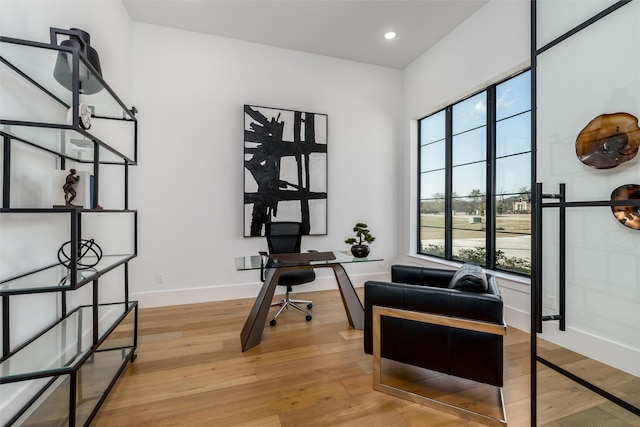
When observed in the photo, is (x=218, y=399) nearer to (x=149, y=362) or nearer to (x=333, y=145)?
(x=149, y=362)

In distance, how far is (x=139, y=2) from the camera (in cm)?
319

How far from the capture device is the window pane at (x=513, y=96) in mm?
2980

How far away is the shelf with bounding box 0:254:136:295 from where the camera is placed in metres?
1.35

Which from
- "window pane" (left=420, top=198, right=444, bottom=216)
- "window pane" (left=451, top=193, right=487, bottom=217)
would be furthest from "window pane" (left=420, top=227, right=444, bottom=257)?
"window pane" (left=451, top=193, right=487, bottom=217)

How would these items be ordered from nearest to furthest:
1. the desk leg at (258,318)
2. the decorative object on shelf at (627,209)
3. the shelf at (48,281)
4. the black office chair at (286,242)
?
the decorative object on shelf at (627,209)
the shelf at (48,281)
the desk leg at (258,318)
the black office chair at (286,242)

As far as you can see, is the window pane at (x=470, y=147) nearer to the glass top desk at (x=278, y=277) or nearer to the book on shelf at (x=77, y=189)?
the glass top desk at (x=278, y=277)

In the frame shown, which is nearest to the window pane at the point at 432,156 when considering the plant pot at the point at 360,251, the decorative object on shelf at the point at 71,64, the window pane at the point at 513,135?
the window pane at the point at 513,135

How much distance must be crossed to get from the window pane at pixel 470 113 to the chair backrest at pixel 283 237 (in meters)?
2.54

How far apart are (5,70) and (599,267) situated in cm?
327

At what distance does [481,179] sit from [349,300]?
2.20 metres

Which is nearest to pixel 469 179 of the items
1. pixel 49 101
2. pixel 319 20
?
pixel 319 20

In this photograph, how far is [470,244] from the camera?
370 centimetres

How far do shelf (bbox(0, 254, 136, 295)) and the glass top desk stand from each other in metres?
1.06

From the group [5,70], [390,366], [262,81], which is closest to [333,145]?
[262,81]
